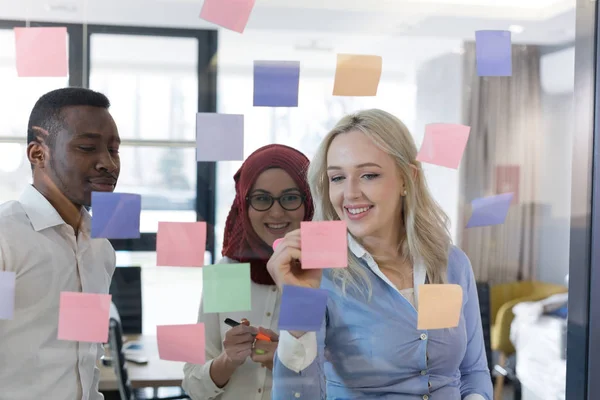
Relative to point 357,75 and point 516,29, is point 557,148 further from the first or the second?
point 357,75

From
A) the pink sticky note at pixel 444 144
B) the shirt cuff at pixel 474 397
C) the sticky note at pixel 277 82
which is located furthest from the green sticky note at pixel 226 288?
the shirt cuff at pixel 474 397

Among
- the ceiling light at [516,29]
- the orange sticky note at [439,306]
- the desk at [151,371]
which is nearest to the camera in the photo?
the desk at [151,371]

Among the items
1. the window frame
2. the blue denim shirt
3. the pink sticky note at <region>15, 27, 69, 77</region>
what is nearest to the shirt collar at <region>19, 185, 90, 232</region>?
the window frame

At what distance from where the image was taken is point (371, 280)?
1.37 meters

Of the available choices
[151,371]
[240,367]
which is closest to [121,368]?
[151,371]

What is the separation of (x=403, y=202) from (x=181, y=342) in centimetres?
56

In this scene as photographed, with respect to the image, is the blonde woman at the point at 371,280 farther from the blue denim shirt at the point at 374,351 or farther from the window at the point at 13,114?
the window at the point at 13,114

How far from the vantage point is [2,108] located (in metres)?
1.22

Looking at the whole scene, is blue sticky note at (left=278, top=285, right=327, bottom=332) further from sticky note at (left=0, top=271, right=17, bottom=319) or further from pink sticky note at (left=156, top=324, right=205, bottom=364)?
sticky note at (left=0, top=271, right=17, bottom=319)

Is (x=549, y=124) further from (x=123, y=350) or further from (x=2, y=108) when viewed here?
(x=2, y=108)

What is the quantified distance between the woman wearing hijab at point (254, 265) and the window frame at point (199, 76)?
1.9 inches

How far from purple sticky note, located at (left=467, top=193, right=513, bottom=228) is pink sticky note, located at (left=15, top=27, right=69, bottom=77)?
96cm

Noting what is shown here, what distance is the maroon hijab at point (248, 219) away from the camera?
4.27ft

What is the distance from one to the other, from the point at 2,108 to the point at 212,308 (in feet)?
1.87
